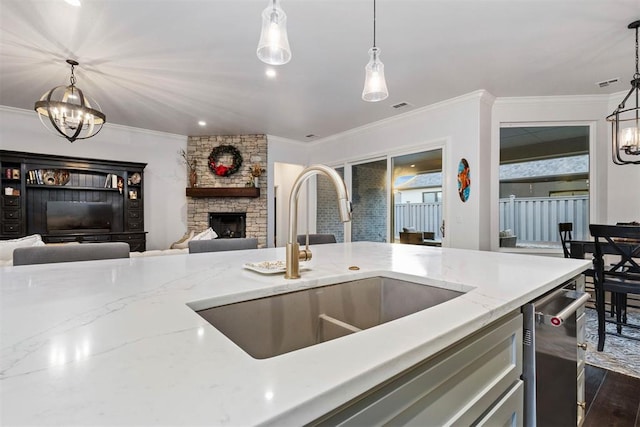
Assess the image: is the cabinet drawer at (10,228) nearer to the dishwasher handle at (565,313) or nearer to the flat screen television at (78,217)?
the flat screen television at (78,217)

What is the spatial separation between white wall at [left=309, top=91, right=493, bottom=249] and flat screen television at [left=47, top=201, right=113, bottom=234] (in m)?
4.79

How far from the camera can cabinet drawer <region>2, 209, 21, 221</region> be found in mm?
4206

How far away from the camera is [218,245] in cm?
197

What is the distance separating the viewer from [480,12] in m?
2.31

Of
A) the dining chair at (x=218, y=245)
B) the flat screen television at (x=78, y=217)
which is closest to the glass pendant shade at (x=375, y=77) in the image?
the dining chair at (x=218, y=245)

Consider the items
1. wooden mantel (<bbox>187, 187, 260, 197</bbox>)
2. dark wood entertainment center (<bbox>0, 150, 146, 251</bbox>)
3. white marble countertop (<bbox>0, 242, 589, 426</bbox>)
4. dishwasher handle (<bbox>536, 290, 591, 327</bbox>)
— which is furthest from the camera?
wooden mantel (<bbox>187, 187, 260, 197</bbox>)

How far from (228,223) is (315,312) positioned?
5.22m

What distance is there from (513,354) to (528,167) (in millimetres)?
4390

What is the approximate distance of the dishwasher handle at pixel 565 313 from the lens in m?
0.89

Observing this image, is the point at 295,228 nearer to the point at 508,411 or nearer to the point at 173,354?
the point at 173,354

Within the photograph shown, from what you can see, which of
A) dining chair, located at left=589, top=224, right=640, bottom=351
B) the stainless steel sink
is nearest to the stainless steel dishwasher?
the stainless steel sink

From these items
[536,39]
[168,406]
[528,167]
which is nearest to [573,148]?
[528,167]

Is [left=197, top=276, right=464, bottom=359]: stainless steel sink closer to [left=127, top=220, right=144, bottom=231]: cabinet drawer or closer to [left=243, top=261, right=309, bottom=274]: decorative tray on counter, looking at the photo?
[left=243, top=261, right=309, bottom=274]: decorative tray on counter

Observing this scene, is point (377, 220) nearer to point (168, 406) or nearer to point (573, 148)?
point (573, 148)
